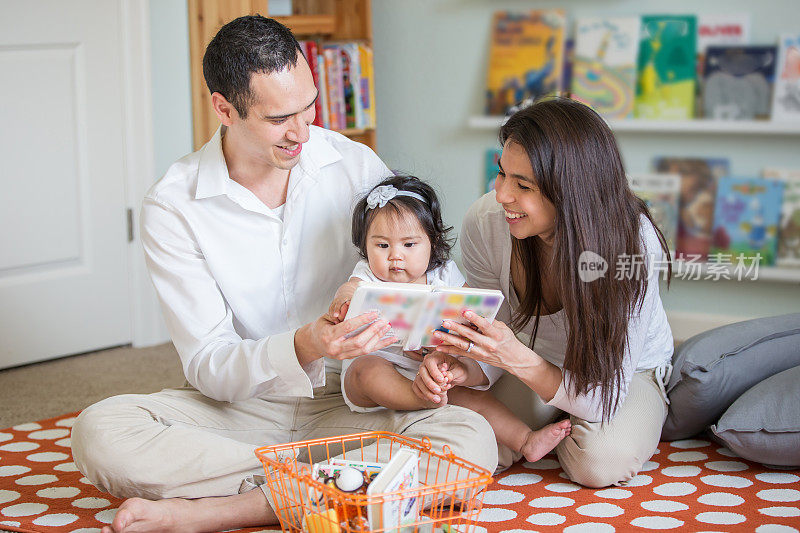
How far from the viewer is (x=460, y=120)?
3.60 m

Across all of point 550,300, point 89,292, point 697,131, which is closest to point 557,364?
point 550,300

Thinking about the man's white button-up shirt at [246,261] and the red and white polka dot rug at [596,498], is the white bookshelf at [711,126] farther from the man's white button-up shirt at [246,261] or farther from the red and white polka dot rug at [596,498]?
the red and white polka dot rug at [596,498]

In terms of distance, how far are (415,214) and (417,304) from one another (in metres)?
0.30

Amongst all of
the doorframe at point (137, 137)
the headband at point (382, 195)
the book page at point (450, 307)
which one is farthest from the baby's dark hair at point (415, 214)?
the doorframe at point (137, 137)

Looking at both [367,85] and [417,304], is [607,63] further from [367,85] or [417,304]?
[417,304]

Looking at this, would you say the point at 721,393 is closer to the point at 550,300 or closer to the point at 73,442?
the point at 550,300

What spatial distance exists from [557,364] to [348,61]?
1730 millimetres

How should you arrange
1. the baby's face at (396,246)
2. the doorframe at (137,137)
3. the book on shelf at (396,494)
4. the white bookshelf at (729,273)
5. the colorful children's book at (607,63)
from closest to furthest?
the book on shelf at (396,494) < the baby's face at (396,246) < the doorframe at (137,137) < the white bookshelf at (729,273) < the colorful children's book at (607,63)

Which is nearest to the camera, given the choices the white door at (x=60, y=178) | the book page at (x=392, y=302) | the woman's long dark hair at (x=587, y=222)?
the book page at (x=392, y=302)

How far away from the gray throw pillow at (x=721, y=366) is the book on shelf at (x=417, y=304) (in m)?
0.62

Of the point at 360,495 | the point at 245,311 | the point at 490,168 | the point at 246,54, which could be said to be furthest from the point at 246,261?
the point at 490,168

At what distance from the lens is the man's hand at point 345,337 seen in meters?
1.65

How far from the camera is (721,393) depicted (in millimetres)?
2061

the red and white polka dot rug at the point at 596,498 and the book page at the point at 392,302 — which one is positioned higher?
the book page at the point at 392,302
